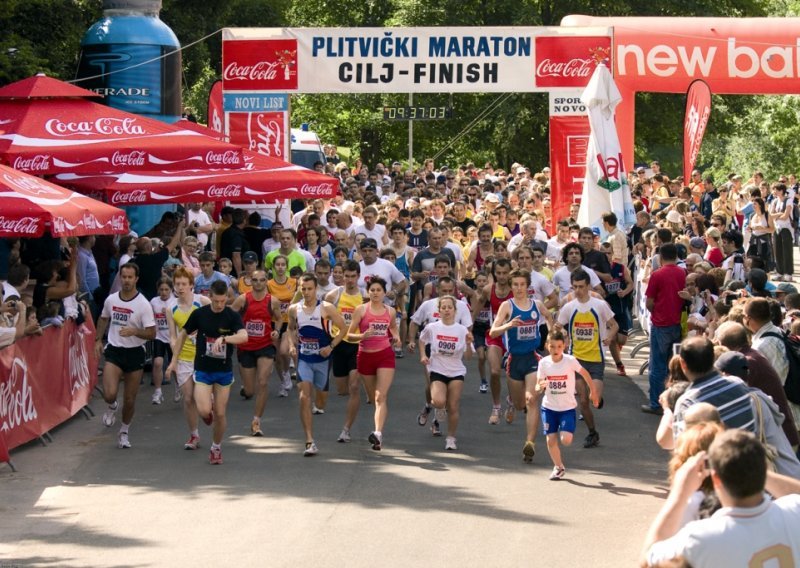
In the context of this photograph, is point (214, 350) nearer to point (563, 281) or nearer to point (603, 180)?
point (563, 281)

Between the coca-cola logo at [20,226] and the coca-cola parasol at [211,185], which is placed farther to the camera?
the coca-cola parasol at [211,185]

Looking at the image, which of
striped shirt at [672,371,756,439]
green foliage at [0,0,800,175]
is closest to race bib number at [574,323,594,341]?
striped shirt at [672,371,756,439]

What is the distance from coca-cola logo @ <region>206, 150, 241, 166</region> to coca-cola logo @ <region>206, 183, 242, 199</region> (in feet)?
4.47

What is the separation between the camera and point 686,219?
2066 centimetres

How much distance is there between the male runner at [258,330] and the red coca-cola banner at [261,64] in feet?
26.7

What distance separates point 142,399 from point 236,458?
11.9 ft

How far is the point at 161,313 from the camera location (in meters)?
15.6

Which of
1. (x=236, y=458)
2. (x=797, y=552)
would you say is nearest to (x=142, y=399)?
(x=236, y=458)

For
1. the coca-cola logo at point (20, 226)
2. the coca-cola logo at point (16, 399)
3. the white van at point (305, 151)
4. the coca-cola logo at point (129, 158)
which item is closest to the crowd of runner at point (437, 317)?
the coca-cola logo at point (16, 399)

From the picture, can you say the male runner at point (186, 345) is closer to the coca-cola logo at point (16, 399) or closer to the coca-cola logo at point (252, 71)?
the coca-cola logo at point (16, 399)

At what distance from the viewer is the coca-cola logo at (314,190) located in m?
19.1

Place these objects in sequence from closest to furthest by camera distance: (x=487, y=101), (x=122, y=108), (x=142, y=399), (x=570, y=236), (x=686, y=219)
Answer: (x=142, y=399), (x=570, y=236), (x=686, y=219), (x=122, y=108), (x=487, y=101)

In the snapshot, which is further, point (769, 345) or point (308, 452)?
point (308, 452)

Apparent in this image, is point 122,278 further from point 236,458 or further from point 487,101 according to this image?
point 487,101
